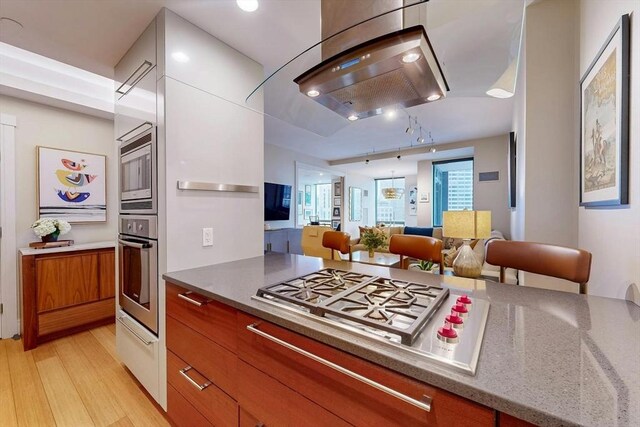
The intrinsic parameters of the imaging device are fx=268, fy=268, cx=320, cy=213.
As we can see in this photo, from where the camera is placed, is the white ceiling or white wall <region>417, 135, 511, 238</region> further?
white wall <region>417, 135, 511, 238</region>

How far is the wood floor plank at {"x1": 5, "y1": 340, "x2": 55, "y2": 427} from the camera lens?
167 cm

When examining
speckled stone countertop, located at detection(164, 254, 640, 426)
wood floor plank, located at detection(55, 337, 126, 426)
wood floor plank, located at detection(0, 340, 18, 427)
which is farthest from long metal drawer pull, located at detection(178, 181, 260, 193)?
wood floor plank, located at detection(0, 340, 18, 427)

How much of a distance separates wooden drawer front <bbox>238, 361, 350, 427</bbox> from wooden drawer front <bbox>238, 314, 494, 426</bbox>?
0.02m

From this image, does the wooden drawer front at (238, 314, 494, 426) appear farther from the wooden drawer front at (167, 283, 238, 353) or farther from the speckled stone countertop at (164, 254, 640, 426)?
the wooden drawer front at (167, 283, 238, 353)

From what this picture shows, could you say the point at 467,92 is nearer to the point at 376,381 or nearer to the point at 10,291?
the point at 376,381

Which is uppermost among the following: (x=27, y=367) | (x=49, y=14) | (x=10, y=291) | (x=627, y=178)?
(x=49, y=14)

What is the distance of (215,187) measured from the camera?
173 centimetres

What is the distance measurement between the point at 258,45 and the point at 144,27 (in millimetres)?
706

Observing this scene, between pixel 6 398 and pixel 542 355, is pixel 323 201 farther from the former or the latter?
pixel 542 355

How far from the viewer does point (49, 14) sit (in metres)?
1.57

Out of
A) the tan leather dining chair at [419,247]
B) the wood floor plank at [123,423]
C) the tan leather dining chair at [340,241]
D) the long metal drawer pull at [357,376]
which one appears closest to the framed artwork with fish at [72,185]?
the wood floor plank at [123,423]

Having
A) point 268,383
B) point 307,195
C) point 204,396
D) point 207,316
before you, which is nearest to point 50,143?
point 207,316

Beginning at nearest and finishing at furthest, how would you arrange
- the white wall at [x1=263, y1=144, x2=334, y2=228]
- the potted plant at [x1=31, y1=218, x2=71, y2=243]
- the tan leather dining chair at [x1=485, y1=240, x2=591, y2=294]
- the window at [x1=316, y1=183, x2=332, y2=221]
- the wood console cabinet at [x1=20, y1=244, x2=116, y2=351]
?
the tan leather dining chair at [x1=485, y1=240, x2=591, y2=294] → the wood console cabinet at [x1=20, y1=244, x2=116, y2=351] → the potted plant at [x1=31, y1=218, x2=71, y2=243] → the white wall at [x1=263, y1=144, x2=334, y2=228] → the window at [x1=316, y1=183, x2=332, y2=221]

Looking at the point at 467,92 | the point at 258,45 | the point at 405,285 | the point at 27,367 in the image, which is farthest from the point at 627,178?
the point at 27,367
